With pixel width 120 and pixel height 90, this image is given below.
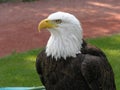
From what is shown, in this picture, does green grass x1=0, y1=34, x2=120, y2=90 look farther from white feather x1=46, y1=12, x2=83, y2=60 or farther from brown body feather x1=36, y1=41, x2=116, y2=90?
white feather x1=46, y1=12, x2=83, y2=60

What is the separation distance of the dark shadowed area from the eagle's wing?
424cm

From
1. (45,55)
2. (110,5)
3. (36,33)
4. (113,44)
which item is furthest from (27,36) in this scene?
(45,55)

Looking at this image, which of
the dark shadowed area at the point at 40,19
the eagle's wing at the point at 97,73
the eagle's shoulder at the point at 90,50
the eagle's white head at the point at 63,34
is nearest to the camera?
the eagle's white head at the point at 63,34

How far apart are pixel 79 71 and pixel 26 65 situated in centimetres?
310

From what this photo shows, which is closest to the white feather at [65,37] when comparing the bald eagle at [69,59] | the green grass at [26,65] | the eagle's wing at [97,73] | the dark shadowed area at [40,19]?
the bald eagle at [69,59]

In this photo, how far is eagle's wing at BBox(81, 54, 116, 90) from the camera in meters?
4.38

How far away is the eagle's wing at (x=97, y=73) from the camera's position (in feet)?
14.4

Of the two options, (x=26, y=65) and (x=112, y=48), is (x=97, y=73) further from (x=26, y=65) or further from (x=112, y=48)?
Answer: (x=112, y=48)

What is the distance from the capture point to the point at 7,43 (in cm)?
934

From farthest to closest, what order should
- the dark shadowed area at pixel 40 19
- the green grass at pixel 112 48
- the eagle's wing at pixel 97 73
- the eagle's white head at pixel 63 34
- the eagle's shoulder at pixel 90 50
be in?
1. the dark shadowed area at pixel 40 19
2. the green grass at pixel 112 48
3. the eagle's shoulder at pixel 90 50
4. the eagle's wing at pixel 97 73
5. the eagle's white head at pixel 63 34

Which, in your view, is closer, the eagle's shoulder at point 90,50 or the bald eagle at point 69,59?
the bald eagle at point 69,59

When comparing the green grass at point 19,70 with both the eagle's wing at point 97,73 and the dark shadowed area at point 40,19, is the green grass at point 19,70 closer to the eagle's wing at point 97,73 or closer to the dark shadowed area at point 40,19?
the dark shadowed area at point 40,19

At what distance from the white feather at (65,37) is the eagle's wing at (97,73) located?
159 mm

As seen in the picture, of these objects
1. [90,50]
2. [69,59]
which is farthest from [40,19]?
[69,59]
